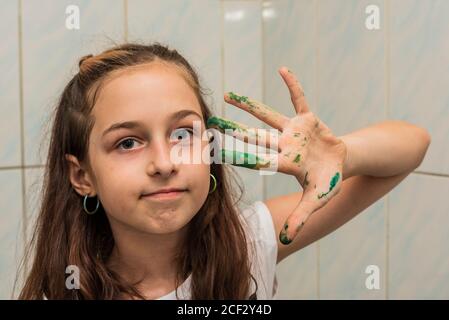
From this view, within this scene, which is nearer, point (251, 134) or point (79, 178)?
point (251, 134)

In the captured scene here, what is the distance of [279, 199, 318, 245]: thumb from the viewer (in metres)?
0.63

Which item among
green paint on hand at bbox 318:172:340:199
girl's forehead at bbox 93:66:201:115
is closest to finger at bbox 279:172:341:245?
green paint on hand at bbox 318:172:340:199

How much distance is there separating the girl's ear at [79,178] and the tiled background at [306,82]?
0.32 m

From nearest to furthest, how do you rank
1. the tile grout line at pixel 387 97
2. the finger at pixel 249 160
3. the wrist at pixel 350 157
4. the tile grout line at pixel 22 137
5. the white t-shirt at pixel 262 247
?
the finger at pixel 249 160
the wrist at pixel 350 157
the white t-shirt at pixel 262 247
the tile grout line at pixel 387 97
the tile grout line at pixel 22 137

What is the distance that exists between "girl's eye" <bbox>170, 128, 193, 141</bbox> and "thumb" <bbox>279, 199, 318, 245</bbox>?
7.3 inches

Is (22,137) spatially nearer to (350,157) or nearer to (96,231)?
(96,231)

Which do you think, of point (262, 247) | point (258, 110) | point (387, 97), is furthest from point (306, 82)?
point (258, 110)

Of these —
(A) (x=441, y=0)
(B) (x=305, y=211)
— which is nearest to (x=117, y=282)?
(B) (x=305, y=211)

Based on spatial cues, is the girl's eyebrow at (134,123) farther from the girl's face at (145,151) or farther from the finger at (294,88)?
the finger at (294,88)

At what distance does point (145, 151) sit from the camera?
700 mm

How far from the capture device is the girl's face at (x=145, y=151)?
690 millimetres

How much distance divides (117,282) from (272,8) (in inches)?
33.5

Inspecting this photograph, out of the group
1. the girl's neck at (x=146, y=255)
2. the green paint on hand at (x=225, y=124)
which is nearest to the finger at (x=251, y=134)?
the green paint on hand at (x=225, y=124)

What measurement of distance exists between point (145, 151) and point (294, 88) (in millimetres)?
204
